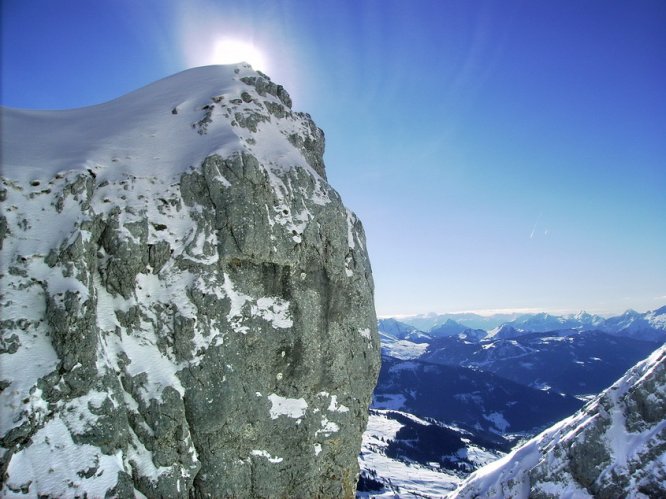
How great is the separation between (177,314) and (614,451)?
1743 inches

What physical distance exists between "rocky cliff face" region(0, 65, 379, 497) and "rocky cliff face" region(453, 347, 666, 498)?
24427mm

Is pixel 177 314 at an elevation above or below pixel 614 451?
above

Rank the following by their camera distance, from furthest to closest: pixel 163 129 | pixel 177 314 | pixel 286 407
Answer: pixel 163 129 < pixel 286 407 < pixel 177 314

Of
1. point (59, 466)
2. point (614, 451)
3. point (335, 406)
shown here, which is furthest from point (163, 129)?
point (614, 451)

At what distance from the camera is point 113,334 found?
29.7 m

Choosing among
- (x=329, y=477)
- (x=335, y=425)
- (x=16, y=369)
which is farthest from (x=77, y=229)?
(x=329, y=477)

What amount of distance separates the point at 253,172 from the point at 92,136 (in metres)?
17.1

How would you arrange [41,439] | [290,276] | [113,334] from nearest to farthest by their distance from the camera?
[41,439]
[113,334]
[290,276]

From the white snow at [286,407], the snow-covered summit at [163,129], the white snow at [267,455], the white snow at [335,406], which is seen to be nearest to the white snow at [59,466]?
the white snow at [267,455]

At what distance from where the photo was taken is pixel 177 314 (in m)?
31.6

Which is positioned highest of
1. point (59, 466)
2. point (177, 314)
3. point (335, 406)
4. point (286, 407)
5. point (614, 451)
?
point (177, 314)

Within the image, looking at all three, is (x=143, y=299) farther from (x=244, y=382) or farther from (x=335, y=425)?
(x=335, y=425)

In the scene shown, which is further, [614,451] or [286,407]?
Answer: [614,451]

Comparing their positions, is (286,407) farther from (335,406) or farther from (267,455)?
(335,406)
